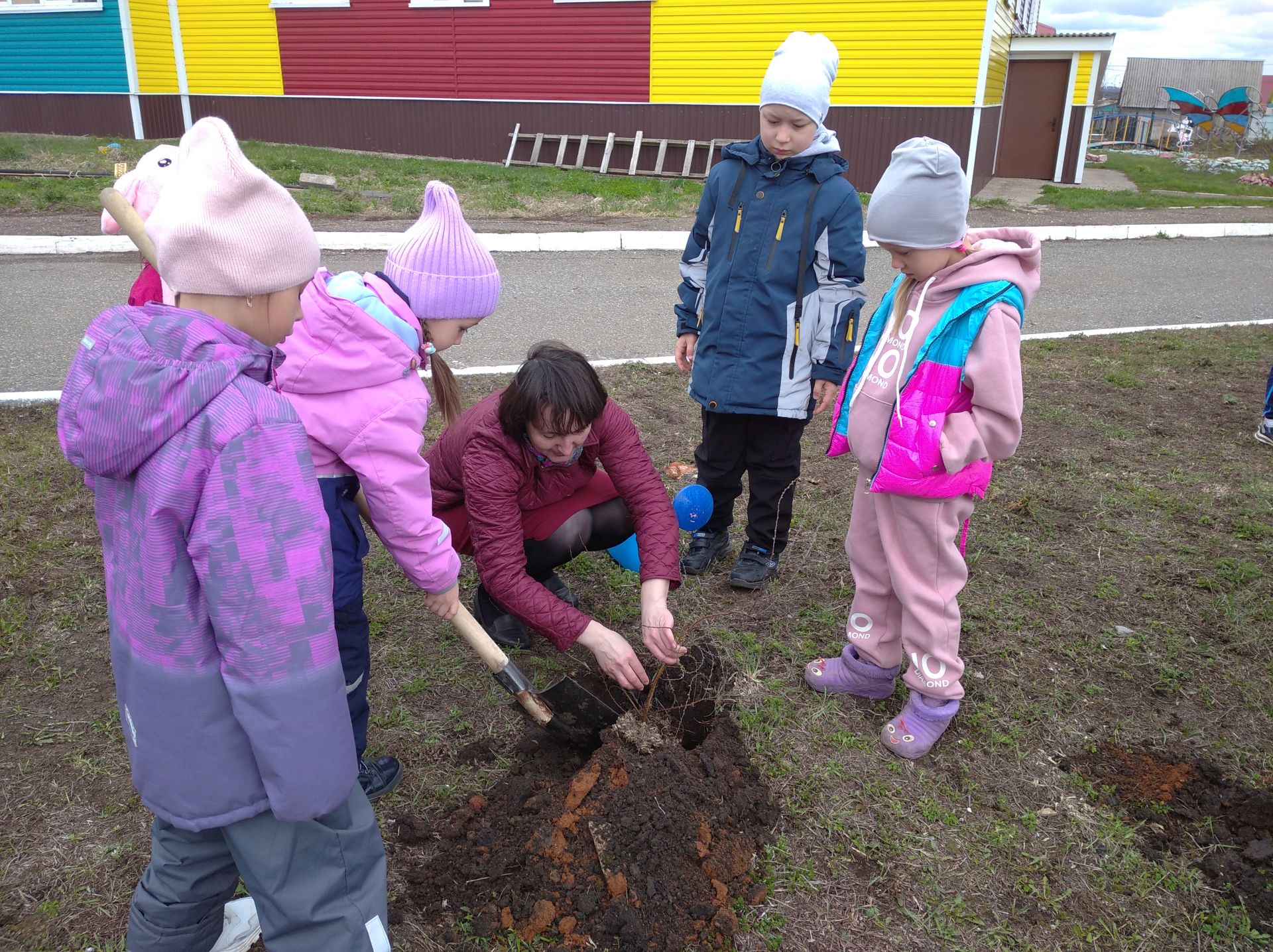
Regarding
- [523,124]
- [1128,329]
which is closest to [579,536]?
[1128,329]

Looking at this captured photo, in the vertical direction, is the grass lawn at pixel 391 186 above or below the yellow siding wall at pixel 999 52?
below

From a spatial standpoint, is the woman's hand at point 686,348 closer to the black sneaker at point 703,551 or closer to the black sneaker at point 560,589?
the black sneaker at point 703,551

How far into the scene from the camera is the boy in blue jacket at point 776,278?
3.04 metres

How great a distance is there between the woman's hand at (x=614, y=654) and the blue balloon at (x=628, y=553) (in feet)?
2.62

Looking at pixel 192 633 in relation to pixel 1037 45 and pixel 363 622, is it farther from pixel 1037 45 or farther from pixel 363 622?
pixel 1037 45

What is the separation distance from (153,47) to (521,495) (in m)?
17.8

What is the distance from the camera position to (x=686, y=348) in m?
3.52

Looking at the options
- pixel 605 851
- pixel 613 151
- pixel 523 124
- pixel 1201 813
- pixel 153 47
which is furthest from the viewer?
pixel 153 47

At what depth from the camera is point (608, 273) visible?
877 cm

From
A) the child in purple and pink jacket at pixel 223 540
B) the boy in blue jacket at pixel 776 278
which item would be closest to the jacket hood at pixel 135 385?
the child in purple and pink jacket at pixel 223 540

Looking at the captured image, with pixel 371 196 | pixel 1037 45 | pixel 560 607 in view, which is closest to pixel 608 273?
pixel 371 196

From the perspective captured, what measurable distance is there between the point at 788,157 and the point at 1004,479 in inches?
82.0

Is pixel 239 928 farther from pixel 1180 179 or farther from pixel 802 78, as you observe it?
pixel 1180 179

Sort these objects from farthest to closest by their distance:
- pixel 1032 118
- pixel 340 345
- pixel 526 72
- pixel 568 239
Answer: pixel 1032 118 → pixel 526 72 → pixel 568 239 → pixel 340 345
